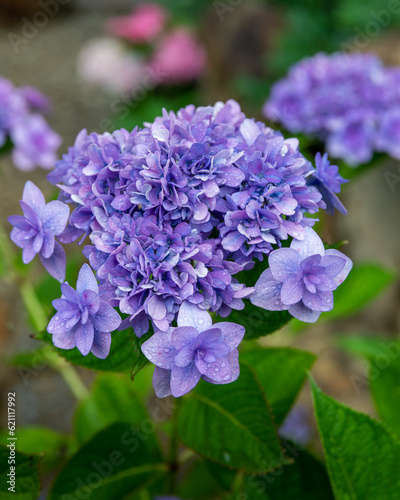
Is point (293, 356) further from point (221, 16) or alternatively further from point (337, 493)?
point (221, 16)

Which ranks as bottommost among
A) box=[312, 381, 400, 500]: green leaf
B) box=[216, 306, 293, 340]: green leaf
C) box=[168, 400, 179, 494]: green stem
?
box=[168, 400, 179, 494]: green stem

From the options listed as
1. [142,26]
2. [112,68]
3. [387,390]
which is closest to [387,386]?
[387,390]

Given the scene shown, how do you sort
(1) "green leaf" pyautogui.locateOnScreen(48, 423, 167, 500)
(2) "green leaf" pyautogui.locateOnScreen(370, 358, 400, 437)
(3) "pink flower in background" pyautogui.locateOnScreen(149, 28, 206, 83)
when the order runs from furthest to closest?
(3) "pink flower in background" pyautogui.locateOnScreen(149, 28, 206, 83) < (2) "green leaf" pyautogui.locateOnScreen(370, 358, 400, 437) < (1) "green leaf" pyautogui.locateOnScreen(48, 423, 167, 500)

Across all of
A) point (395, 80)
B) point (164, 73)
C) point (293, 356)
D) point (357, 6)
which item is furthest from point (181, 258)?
point (164, 73)

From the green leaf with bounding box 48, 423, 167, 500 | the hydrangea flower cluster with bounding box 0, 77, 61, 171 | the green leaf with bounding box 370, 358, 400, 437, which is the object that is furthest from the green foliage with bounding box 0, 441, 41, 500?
the hydrangea flower cluster with bounding box 0, 77, 61, 171

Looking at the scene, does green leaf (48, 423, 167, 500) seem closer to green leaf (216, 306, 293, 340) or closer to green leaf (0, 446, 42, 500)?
green leaf (0, 446, 42, 500)

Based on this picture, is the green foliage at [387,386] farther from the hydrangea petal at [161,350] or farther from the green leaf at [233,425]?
the hydrangea petal at [161,350]

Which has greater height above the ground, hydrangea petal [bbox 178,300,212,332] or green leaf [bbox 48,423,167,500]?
hydrangea petal [bbox 178,300,212,332]

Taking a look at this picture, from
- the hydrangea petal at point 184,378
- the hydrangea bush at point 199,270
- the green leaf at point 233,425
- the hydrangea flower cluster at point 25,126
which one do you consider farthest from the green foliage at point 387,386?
the hydrangea flower cluster at point 25,126
